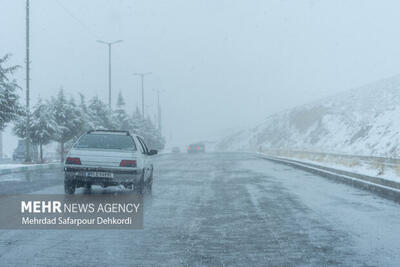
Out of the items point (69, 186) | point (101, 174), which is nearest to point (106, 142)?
point (101, 174)

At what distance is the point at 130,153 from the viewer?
36.1ft

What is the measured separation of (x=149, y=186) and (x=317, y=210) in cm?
565

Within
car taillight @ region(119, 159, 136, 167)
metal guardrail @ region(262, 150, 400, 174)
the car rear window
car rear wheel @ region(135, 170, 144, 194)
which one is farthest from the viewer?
metal guardrail @ region(262, 150, 400, 174)

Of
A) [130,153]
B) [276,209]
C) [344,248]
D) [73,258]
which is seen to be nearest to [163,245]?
[73,258]

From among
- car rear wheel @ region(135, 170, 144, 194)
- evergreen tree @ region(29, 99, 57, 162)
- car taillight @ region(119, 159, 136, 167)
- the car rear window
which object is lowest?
car rear wheel @ region(135, 170, 144, 194)

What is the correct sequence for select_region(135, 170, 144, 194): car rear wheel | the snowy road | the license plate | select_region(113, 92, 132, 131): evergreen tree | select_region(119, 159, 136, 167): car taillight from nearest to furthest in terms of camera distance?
the snowy road
the license plate
select_region(119, 159, 136, 167): car taillight
select_region(135, 170, 144, 194): car rear wheel
select_region(113, 92, 132, 131): evergreen tree

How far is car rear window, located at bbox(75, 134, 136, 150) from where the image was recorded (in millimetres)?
11477

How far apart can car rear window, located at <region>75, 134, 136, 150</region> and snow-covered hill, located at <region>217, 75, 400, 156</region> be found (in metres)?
29.4

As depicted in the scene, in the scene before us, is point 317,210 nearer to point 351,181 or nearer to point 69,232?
point 69,232

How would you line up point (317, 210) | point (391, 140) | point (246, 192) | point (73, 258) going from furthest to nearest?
point (391, 140), point (246, 192), point (317, 210), point (73, 258)

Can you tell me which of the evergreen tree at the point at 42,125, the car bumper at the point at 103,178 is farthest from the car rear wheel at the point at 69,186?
the evergreen tree at the point at 42,125

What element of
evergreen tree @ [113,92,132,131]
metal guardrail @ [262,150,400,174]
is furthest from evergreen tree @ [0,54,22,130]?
evergreen tree @ [113,92,132,131]

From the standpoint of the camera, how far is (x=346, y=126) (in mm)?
74125

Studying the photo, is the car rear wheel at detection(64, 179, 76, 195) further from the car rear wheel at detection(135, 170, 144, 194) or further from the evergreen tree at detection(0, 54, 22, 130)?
the evergreen tree at detection(0, 54, 22, 130)
